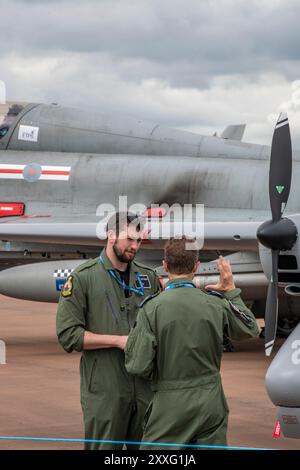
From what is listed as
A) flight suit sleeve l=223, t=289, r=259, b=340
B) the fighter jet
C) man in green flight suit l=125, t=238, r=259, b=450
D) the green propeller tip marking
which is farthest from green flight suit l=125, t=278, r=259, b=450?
the fighter jet

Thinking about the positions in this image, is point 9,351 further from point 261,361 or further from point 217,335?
point 217,335

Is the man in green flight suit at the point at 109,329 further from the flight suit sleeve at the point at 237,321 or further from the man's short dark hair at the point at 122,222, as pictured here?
the flight suit sleeve at the point at 237,321

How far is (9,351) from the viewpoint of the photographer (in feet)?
45.9

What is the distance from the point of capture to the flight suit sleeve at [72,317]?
5492 mm

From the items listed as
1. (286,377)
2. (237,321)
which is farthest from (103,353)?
(286,377)

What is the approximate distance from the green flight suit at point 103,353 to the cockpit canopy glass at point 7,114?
11.5 m

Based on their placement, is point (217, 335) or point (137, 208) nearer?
point (217, 335)

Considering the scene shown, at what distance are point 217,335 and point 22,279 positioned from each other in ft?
32.9

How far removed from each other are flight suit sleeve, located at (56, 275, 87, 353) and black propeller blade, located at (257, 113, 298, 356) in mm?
2493

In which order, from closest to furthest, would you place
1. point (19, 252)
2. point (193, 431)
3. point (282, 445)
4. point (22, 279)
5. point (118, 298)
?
point (193, 431)
point (118, 298)
point (282, 445)
point (22, 279)
point (19, 252)

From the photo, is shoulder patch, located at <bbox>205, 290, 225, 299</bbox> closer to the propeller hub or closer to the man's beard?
the man's beard
